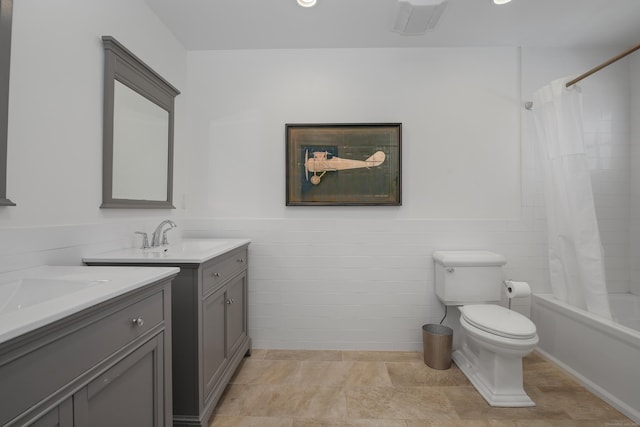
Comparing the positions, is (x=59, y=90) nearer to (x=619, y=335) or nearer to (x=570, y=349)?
(x=619, y=335)

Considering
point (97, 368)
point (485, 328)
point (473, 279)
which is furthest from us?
point (473, 279)

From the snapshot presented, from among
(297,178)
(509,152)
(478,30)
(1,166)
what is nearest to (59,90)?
(1,166)

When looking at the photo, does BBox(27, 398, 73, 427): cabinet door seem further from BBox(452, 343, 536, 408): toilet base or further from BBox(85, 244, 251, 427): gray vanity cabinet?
BBox(452, 343, 536, 408): toilet base

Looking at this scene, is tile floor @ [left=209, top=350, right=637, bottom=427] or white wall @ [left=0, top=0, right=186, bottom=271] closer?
white wall @ [left=0, top=0, right=186, bottom=271]

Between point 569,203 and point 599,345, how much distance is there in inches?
36.3

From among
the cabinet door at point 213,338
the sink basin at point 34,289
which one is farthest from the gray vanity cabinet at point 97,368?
the cabinet door at point 213,338

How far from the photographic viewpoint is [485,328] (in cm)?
186

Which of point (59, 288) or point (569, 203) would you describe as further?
point (569, 203)

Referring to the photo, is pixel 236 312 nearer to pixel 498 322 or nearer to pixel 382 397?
pixel 382 397

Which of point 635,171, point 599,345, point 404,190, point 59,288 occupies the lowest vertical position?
point 599,345

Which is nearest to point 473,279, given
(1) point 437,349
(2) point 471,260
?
(2) point 471,260

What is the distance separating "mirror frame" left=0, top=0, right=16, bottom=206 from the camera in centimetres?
113

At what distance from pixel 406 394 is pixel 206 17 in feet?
9.33

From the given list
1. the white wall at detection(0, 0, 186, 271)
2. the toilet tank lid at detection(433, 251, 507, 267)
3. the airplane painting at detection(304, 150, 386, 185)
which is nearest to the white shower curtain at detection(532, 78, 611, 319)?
the toilet tank lid at detection(433, 251, 507, 267)
